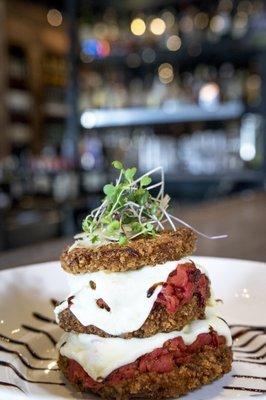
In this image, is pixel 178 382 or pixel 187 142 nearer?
pixel 178 382

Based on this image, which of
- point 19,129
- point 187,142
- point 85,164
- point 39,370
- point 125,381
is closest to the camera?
point 125,381

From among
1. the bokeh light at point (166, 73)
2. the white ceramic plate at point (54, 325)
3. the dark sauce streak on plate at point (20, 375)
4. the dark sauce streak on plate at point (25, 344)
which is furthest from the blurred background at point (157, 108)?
the dark sauce streak on plate at point (20, 375)

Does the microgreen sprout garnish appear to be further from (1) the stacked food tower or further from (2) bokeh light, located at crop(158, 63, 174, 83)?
(2) bokeh light, located at crop(158, 63, 174, 83)

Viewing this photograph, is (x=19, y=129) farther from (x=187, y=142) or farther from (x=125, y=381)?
(x=125, y=381)

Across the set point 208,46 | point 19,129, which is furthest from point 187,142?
point 19,129

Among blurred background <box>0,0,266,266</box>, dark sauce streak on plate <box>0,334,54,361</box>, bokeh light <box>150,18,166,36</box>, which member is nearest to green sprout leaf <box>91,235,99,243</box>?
dark sauce streak on plate <box>0,334,54,361</box>

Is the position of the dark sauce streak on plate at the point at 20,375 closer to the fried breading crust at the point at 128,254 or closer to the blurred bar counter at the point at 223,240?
the fried breading crust at the point at 128,254
